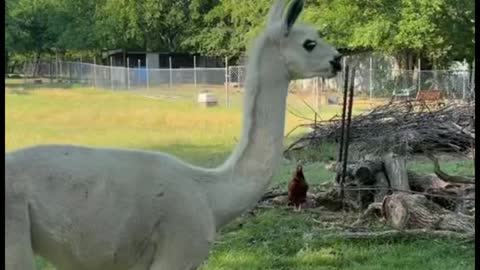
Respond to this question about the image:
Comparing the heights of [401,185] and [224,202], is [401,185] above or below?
below

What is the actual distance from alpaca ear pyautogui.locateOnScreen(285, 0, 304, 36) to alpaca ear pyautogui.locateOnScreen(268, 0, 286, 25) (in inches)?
1.3

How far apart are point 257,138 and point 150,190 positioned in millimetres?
364

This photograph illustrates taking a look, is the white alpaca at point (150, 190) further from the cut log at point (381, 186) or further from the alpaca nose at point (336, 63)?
the cut log at point (381, 186)

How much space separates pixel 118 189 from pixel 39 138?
30.9ft

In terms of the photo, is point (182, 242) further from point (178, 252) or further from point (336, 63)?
point (336, 63)

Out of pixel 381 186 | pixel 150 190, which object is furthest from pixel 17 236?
pixel 381 186

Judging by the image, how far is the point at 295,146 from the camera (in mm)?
9953

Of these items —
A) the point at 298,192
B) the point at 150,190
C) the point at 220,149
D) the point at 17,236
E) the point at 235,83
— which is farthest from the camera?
the point at 235,83

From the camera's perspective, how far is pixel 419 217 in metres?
5.29

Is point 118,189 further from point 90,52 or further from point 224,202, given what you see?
point 90,52

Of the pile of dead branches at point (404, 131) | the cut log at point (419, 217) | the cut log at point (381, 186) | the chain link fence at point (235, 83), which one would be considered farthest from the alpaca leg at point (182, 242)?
the chain link fence at point (235, 83)

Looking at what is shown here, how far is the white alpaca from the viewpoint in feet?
6.81

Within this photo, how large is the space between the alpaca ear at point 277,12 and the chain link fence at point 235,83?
11097 millimetres

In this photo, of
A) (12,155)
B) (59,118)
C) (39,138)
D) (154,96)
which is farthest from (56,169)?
(154,96)
